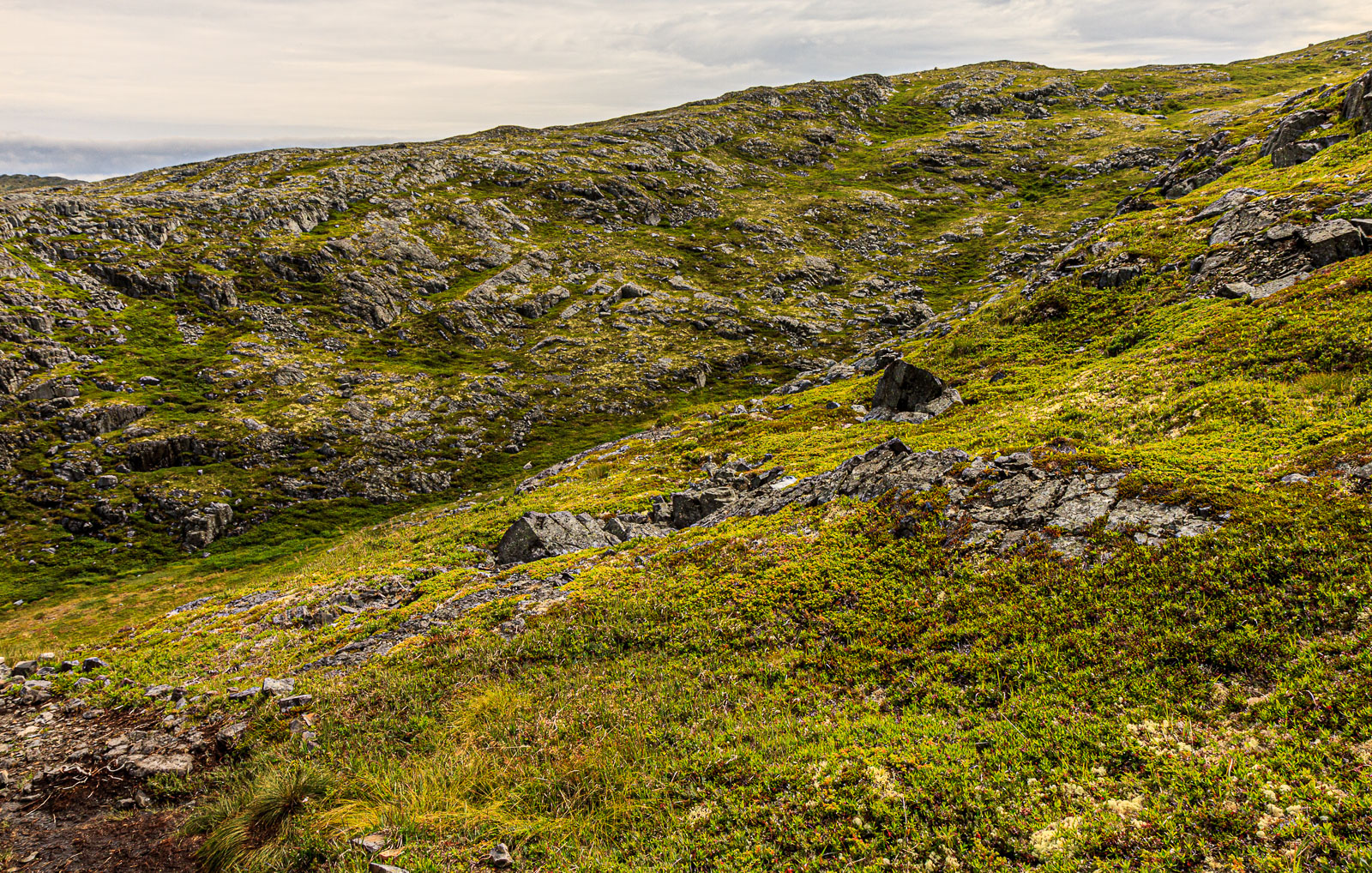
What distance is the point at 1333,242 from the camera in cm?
2502

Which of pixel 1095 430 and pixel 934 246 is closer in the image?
pixel 1095 430

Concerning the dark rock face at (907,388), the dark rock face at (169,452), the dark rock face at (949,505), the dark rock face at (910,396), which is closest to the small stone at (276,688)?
the dark rock face at (949,505)

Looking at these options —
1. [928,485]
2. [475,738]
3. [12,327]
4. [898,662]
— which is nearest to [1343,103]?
[928,485]

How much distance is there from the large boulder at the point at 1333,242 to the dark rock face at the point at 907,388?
17165 mm

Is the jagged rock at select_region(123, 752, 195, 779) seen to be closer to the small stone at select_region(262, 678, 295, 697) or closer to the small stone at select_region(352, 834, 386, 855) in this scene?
the small stone at select_region(262, 678, 295, 697)

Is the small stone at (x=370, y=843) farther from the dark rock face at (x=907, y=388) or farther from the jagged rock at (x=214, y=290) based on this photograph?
the jagged rock at (x=214, y=290)

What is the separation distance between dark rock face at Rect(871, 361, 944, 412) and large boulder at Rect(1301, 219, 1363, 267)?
17.2 meters

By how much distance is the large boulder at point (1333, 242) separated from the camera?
24312mm

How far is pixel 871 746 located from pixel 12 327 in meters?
118

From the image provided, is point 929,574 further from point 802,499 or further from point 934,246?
point 934,246

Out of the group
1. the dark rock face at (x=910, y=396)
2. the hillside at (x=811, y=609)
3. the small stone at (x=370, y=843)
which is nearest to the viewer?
the hillside at (x=811, y=609)

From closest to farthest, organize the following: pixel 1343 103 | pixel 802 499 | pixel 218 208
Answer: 1. pixel 802 499
2. pixel 1343 103
3. pixel 218 208

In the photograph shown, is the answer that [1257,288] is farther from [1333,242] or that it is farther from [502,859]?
[502,859]

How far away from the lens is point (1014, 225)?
134 meters
